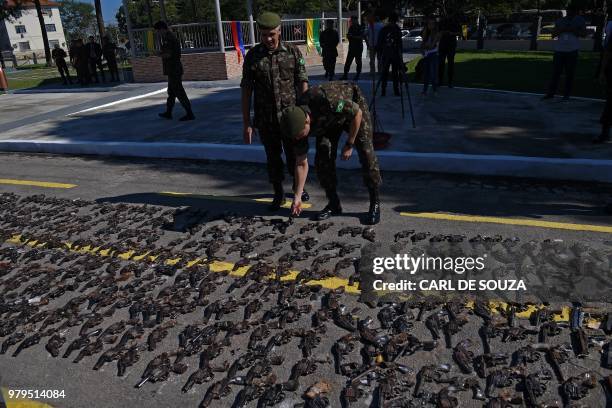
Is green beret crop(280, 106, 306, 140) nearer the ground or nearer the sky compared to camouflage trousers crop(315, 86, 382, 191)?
nearer the sky

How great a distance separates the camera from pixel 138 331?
A: 3.35 metres

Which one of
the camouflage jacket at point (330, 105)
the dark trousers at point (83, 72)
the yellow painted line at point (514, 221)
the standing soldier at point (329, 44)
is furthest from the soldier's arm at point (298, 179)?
the dark trousers at point (83, 72)

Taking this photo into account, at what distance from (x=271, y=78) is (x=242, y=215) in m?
1.59

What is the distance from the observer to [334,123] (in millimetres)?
4227

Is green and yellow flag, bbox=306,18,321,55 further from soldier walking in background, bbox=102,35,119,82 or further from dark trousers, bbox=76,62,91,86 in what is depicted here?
dark trousers, bbox=76,62,91,86

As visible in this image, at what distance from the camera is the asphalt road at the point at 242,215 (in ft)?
9.18

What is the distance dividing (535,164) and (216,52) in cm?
1433

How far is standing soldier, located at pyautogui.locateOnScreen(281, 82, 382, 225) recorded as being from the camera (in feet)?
12.8

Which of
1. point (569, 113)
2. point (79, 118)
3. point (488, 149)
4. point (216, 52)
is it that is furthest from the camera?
point (216, 52)

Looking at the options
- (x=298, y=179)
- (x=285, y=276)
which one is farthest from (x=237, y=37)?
(x=285, y=276)

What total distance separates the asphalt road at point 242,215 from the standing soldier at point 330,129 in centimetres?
50

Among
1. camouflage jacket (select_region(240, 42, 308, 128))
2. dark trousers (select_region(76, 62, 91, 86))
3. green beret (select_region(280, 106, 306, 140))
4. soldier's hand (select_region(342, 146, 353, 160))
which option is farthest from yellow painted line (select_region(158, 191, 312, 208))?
dark trousers (select_region(76, 62, 91, 86))

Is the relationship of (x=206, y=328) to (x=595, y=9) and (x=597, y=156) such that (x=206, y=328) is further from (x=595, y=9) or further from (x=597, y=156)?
(x=595, y=9)

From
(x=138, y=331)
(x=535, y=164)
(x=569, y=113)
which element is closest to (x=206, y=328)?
(x=138, y=331)
